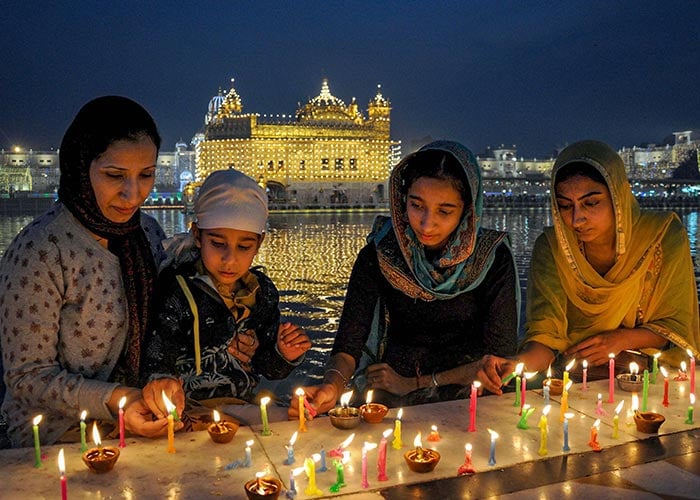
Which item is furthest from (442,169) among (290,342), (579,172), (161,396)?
(161,396)

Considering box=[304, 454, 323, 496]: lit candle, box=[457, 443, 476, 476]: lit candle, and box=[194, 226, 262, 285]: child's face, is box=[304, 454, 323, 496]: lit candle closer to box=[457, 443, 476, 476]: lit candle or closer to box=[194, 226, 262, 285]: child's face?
box=[457, 443, 476, 476]: lit candle

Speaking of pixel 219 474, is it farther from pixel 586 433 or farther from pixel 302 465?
pixel 586 433

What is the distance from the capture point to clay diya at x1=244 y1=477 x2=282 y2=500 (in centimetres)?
145

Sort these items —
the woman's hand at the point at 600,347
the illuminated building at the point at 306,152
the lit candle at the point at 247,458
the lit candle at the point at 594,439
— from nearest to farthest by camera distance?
1. the lit candle at the point at 247,458
2. the lit candle at the point at 594,439
3. the woman's hand at the point at 600,347
4. the illuminated building at the point at 306,152

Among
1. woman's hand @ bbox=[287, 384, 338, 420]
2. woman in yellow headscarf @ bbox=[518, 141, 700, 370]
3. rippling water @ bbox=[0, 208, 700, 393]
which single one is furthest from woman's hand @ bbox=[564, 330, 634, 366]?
rippling water @ bbox=[0, 208, 700, 393]

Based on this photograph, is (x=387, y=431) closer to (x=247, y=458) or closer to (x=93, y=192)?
(x=247, y=458)

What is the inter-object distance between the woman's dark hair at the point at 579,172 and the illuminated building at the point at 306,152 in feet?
170

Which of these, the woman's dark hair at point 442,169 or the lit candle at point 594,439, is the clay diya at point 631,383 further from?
the woman's dark hair at point 442,169

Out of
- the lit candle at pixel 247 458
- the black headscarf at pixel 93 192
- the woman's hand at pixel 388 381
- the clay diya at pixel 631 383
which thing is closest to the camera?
the lit candle at pixel 247 458

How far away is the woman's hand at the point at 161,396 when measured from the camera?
1.92 metres

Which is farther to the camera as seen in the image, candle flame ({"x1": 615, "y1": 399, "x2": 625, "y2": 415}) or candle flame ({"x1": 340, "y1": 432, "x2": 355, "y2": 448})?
candle flame ({"x1": 615, "y1": 399, "x2": 625, "y2": 415})

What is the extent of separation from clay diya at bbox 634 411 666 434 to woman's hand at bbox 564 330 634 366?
920 mm

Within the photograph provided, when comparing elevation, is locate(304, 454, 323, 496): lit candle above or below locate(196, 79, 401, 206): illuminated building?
below

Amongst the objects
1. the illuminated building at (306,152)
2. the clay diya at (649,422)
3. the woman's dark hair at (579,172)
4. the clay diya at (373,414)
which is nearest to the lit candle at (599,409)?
the clay diya at (649,422)
